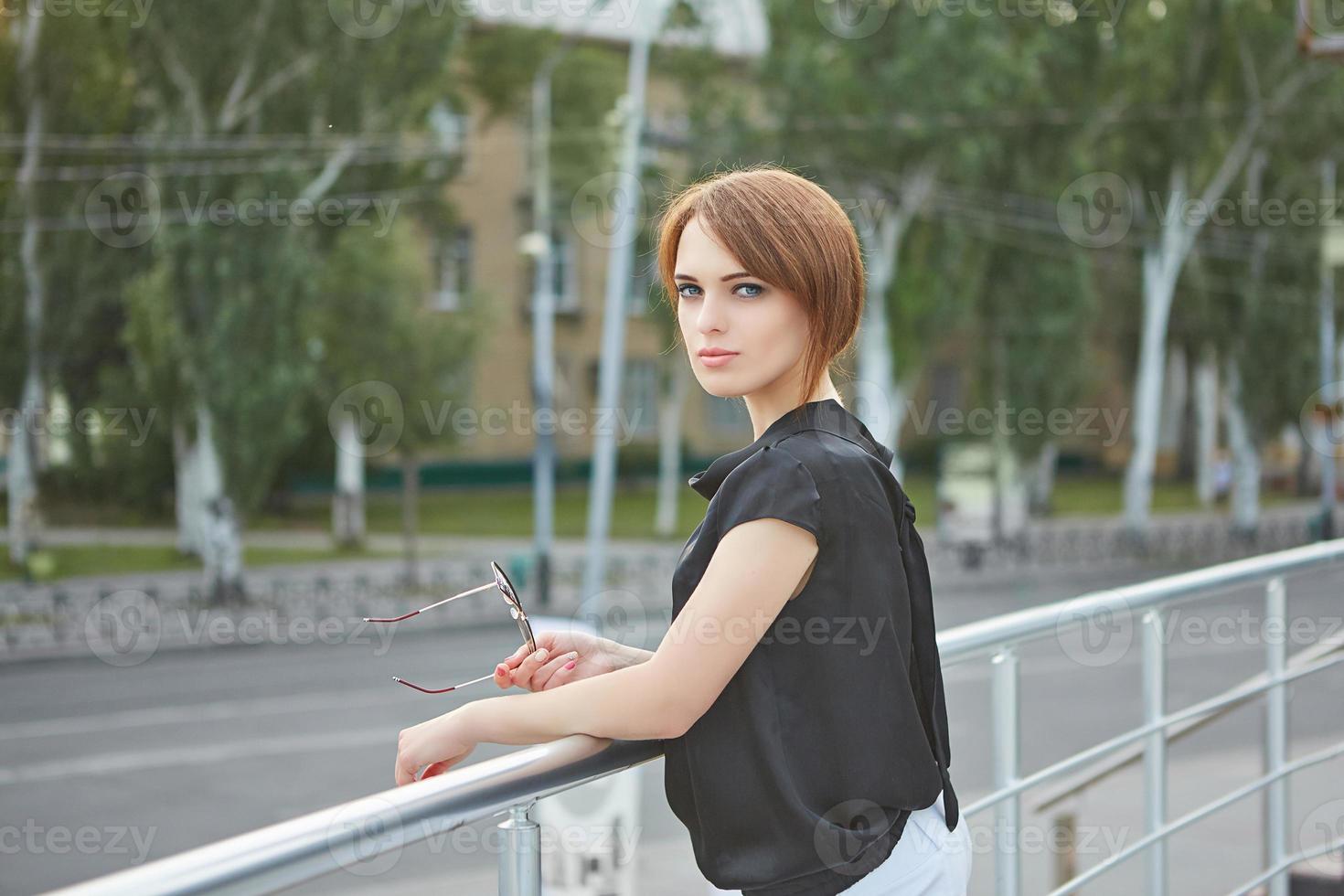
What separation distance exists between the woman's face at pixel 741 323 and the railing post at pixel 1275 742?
6.93ft

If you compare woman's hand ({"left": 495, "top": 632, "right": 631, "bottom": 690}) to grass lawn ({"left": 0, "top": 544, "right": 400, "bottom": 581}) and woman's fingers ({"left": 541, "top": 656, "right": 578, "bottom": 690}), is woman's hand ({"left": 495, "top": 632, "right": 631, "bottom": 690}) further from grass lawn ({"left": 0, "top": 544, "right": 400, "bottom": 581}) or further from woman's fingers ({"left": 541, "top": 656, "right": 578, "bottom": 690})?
grass lawn ({"left": 0, "top": 544, "right": 400, "bottom": 581})

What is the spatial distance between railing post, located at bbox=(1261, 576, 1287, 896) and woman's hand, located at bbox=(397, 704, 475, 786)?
2350 mm

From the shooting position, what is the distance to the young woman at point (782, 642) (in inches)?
58.8

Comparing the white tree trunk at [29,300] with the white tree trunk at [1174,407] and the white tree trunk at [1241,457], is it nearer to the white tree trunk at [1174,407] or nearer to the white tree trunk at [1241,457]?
the white tree trunk at [1241,457]

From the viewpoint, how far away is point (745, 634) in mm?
1483

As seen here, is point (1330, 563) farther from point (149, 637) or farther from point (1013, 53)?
point (1013, 53)

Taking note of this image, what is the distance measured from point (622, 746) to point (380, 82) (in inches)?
709

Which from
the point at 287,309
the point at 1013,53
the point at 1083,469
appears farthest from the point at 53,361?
the point at 1083,469

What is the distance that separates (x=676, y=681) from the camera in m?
1.50

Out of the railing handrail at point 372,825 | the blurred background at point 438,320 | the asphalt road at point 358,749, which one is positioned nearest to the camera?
the railing handrail at point 372,825

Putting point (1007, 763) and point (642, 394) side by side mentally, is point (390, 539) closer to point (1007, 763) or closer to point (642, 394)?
point (642, 394)

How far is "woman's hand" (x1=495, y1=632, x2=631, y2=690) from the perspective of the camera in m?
1.65

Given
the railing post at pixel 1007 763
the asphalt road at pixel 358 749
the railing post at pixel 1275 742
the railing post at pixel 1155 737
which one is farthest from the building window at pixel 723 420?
the railing post at pixel 1007 763

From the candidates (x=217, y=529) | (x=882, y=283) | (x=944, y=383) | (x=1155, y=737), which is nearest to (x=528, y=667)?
(x=1155, y=737)
